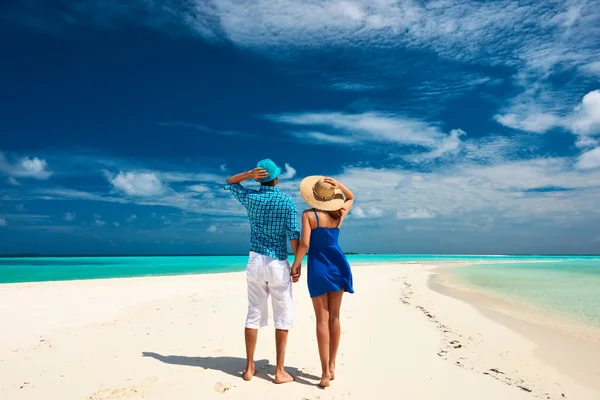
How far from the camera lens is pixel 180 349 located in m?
5.59

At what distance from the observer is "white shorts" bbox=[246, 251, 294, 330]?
164 inches

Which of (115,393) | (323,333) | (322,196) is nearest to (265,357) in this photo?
(323,333)

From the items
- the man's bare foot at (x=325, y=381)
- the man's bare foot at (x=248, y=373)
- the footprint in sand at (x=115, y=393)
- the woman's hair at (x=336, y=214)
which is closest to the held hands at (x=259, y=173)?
the woman's hair at (x=336, y=214)

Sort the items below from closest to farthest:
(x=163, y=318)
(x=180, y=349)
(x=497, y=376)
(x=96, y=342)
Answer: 1. (x=497, y=376)
2. (x=180, y=349)
3. (x=96, y=342)
4. (x=163, y=318)

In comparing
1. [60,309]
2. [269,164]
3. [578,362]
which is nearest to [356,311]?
[578,362]

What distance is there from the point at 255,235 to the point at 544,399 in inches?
137

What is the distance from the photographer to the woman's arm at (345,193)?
4.28 m

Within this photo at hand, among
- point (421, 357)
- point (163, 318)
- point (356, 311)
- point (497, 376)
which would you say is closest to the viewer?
point (497, 376)

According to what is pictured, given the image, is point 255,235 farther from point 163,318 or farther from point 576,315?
point 576,315

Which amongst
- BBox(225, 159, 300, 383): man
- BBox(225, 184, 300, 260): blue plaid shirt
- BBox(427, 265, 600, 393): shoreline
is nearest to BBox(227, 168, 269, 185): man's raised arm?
BBox(225, 159, 300, 383): man

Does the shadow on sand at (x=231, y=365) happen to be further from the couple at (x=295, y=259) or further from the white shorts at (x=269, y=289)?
the white shorts at (x=269, y=289)

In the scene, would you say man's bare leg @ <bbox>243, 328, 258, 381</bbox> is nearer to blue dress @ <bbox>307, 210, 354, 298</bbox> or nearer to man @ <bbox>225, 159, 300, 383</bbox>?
man @ <bbox>225, 159, 300, 383</bbox>

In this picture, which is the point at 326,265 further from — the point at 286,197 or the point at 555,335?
the point at 555,335

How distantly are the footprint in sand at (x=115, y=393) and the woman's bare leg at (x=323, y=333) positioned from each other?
1.84 meters
